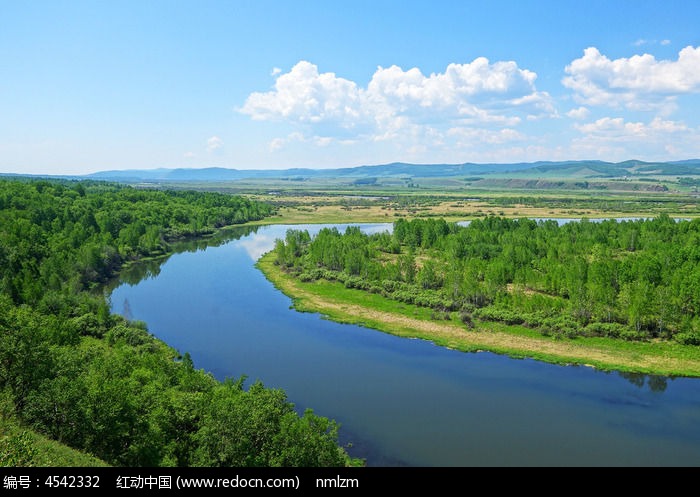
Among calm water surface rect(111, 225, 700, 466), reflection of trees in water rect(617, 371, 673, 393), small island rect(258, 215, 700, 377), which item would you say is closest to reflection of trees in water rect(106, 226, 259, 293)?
calm water surface rect(111, 225, 700, 466)

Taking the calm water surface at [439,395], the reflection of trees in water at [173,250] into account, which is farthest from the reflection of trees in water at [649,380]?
the reflection of trees in water at [173,250]

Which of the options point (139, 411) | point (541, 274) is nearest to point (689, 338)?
point (541, 274)

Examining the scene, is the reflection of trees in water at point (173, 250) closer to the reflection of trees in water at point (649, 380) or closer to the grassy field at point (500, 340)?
the grassy field at point (500, 340)

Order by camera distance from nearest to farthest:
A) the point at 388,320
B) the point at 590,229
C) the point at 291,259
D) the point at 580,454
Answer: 1. the point at 580,454
2. the point at 388,320
3. the point at 291,259
4. the point at 590,229

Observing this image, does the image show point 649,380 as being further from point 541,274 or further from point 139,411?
point 139,411

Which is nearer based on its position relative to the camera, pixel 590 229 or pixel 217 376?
pixel 217 376

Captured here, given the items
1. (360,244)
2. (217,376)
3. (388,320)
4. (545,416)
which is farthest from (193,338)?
(360,244)
